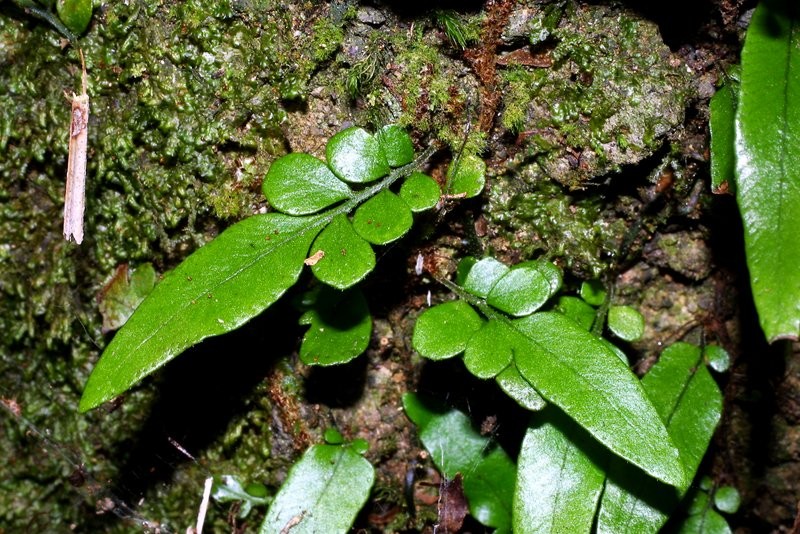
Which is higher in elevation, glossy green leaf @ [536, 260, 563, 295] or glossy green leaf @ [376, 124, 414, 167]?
glossy green leaf @ [376, 124, 414, 167]

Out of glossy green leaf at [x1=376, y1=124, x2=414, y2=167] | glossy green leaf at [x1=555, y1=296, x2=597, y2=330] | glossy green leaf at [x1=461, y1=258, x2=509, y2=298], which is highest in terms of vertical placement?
glossy green leaf at [x1=376, y1=124, x2=414, y2=167]

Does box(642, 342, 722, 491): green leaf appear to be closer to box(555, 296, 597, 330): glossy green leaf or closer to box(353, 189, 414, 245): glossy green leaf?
box(555, 296, 597, 330): glossy green leaf

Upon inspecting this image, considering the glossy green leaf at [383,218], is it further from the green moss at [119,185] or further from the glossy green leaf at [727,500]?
the glossy green leaf at [727,500]

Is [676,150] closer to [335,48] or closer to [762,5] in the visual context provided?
[762,5]

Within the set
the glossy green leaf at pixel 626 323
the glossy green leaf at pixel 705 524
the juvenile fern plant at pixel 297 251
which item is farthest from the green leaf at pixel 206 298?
the glossy green leaf at pixel 705 524

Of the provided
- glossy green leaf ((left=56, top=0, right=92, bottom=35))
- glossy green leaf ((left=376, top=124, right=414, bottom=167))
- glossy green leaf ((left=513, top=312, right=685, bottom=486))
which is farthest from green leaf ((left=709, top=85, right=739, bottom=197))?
glossy green leaf ((left=56, top=0, right=92, bottom=35))
